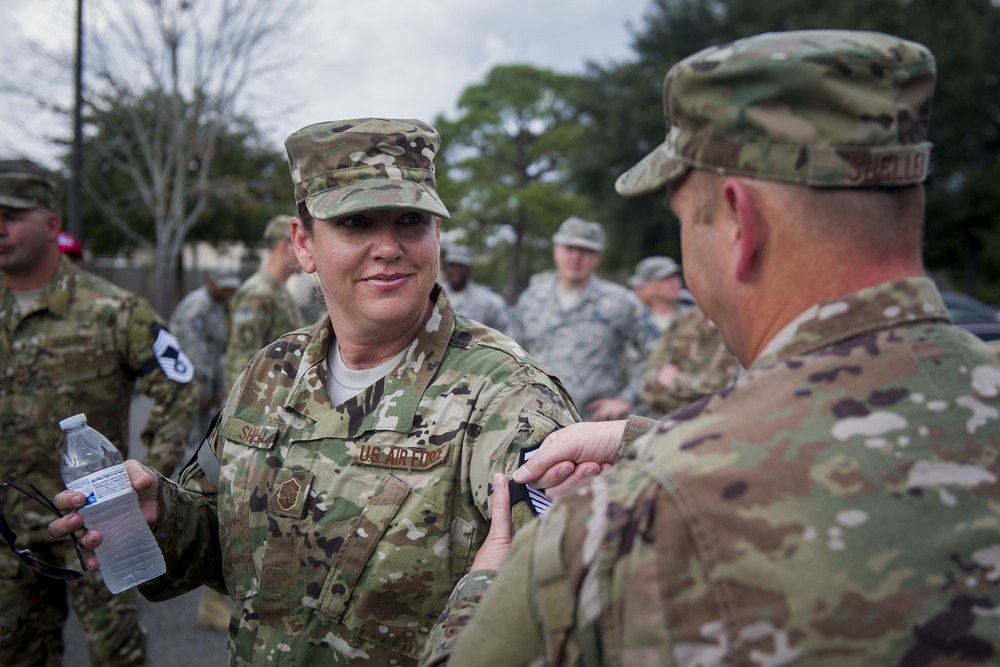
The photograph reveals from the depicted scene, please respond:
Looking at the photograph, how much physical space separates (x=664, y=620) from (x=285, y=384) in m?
1.54

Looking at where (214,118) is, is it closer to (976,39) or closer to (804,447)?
(804,447)

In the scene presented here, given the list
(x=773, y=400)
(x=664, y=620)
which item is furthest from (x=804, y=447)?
(x=664, y=620)

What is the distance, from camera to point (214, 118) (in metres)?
18.1

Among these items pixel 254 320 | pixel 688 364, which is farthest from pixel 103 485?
pixel 688 364

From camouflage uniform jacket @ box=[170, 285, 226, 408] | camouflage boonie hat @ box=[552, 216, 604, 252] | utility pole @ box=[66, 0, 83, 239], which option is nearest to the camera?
camouflage boonie hat @ box=[552, 216, 604, 252]

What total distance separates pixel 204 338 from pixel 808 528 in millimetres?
6988

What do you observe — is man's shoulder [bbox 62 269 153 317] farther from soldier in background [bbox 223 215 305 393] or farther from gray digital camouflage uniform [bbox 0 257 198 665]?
soldier in background [bbox 223 215 305 393]

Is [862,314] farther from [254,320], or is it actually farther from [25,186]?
[254,320]

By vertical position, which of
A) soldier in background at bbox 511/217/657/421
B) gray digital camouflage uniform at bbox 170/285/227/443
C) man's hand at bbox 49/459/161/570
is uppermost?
man's hand at bbox 49/459/161/570

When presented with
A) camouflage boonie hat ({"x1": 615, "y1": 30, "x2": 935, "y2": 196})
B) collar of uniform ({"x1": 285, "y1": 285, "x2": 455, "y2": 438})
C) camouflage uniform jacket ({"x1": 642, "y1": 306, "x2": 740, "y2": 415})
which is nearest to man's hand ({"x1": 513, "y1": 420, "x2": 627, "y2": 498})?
collar of uniform ({"x1": 285, "y1": 285, "x2": 455, "y2": 438})

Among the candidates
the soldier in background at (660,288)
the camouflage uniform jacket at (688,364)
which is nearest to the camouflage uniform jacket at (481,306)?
the soldier in background at (660,288)

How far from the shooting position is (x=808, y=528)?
1004 mm

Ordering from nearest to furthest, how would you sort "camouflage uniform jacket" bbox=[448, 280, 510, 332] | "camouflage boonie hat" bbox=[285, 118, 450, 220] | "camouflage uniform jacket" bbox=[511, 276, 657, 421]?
"camouflage boonie hat" bbox=[285, 118, 450, 220]
"camouflage uniform jacket" bbox=[511, 276, 657, 421]
"camouflage uniform jacket" bbox=[448, 280, 510, 332]

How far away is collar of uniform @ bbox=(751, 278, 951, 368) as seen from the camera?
113cm
